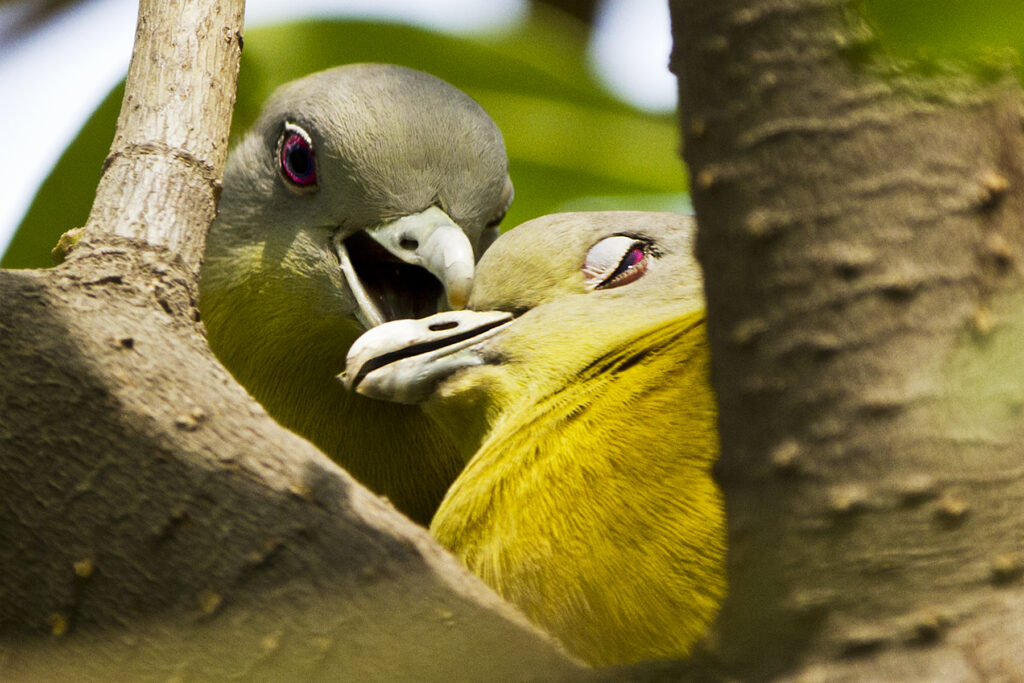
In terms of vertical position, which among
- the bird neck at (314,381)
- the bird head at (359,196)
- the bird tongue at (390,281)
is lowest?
the bird neck at (314,381)

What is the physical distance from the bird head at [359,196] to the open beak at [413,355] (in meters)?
0.75

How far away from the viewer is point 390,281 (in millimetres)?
3229

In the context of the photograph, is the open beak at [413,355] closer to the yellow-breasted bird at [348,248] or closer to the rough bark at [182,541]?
the rough bark at [182,541]

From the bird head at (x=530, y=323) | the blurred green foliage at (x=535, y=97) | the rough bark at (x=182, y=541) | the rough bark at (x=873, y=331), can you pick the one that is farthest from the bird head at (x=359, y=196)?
the rough bark at (x=873, y=331)

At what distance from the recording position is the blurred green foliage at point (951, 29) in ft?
2.44

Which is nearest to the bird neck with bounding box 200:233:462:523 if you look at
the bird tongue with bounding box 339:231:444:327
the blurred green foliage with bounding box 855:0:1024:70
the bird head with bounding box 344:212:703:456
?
the bird tongue with bounding box 339:231:444:327

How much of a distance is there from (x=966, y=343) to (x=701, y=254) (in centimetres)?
21

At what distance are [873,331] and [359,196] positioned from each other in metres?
2.39

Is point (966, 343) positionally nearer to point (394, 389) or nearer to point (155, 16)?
point (394, 389)

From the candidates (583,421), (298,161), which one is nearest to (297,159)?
(298,161)

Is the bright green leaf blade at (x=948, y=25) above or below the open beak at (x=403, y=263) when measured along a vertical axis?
above

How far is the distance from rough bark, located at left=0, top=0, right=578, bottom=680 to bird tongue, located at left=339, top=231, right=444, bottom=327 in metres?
1.63

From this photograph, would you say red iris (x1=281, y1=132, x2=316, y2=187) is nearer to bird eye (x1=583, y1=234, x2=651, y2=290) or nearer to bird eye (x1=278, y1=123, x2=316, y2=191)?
bird eye (x1=278, y1=123, x2=316, y2=191)

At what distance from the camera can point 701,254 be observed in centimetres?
95
